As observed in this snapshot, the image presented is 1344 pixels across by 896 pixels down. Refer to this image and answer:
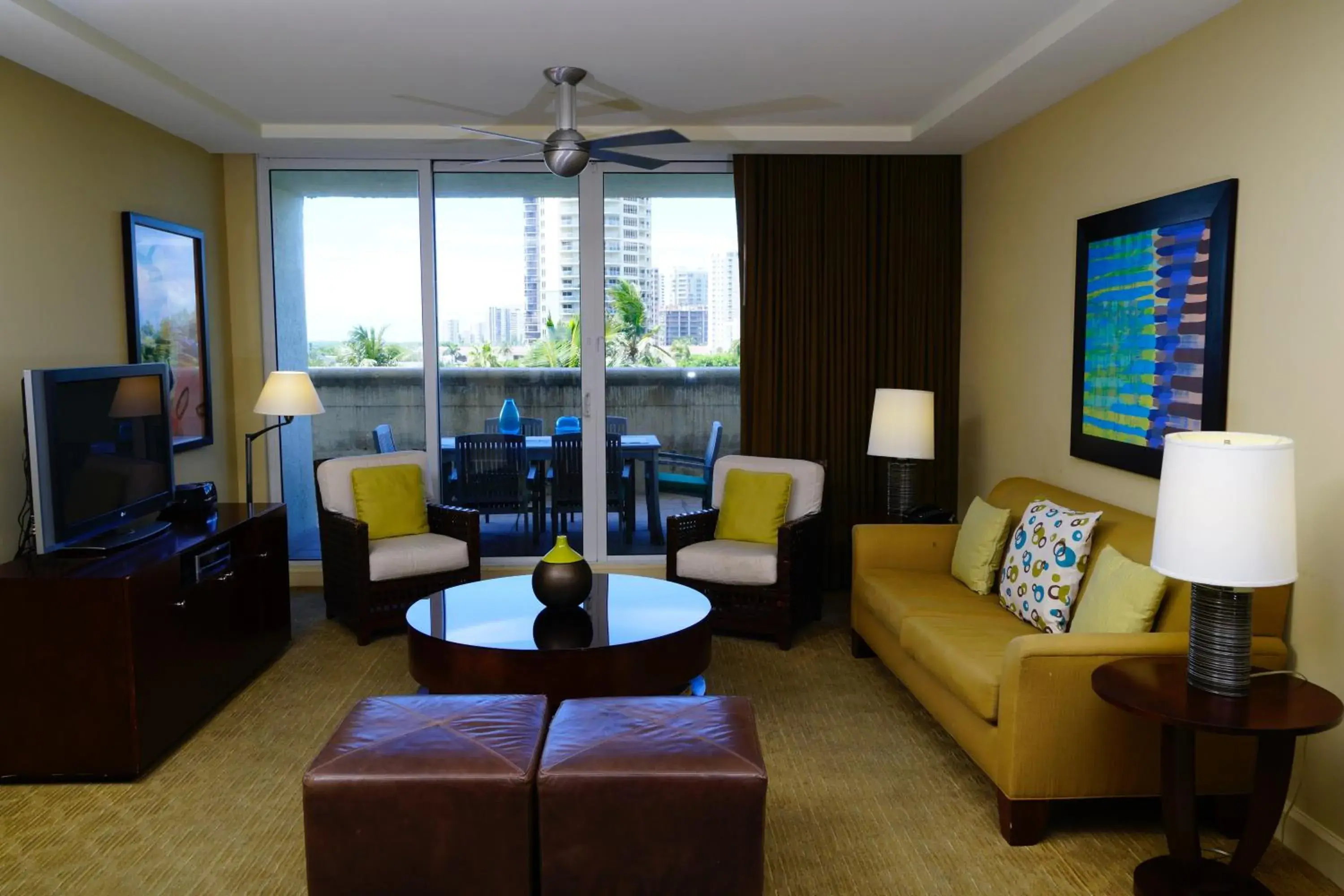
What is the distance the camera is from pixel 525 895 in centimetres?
243

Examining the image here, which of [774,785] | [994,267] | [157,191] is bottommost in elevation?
[774,785]

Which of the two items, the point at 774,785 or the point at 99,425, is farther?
the point at 99,425

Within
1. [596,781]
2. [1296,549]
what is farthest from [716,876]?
[1296,549]

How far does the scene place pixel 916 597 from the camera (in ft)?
13.5

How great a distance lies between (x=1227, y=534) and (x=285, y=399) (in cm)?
413

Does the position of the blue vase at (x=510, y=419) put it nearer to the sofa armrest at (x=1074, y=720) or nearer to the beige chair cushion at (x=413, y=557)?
the beige chair cushion at (x=413, y=557)

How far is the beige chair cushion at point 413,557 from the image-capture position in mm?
5000

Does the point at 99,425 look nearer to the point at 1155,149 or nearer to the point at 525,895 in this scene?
the point at 525,895

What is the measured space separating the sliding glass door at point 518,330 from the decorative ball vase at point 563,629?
2.20 metres

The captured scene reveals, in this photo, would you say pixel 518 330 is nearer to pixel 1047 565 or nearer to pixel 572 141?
pixel 572 141

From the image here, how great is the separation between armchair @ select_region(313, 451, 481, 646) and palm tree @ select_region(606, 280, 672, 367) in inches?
54.4

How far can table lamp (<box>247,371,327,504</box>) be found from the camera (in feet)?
16.4

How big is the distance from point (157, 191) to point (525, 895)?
411 centimetres

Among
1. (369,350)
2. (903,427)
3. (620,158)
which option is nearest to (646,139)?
(620,158)
